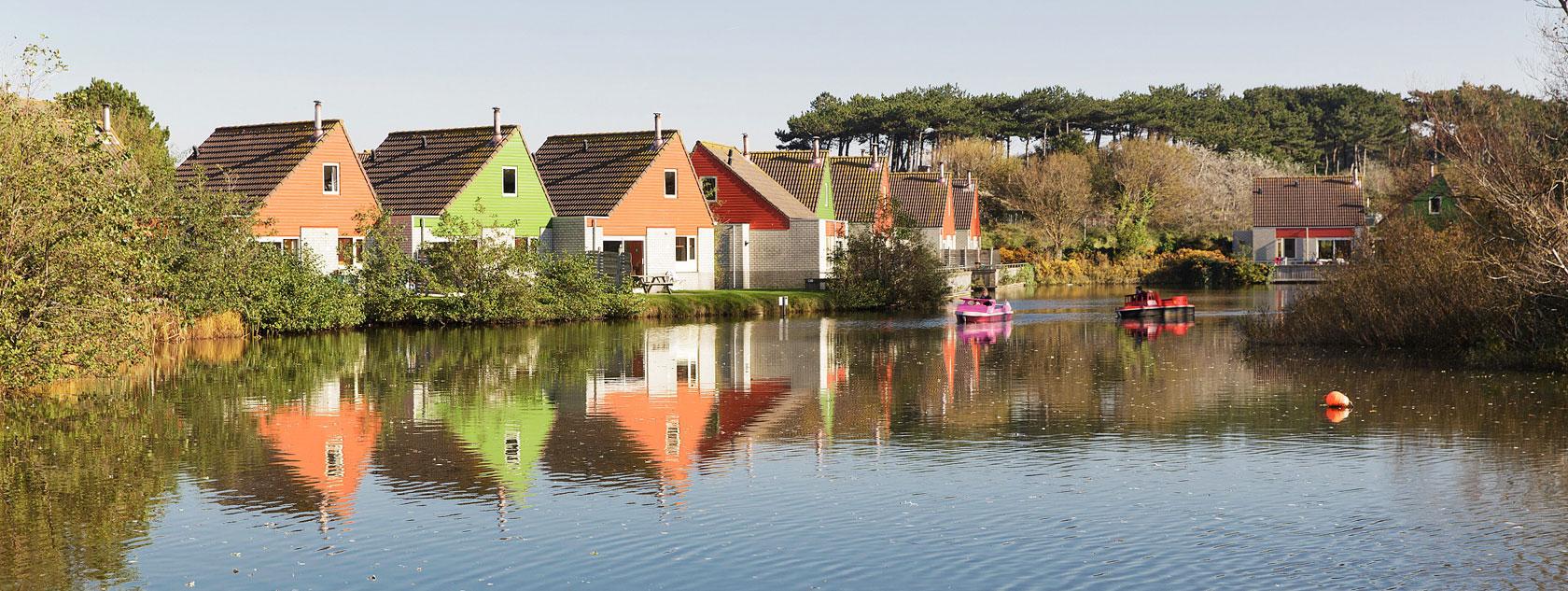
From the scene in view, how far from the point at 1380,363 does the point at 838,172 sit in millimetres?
49687

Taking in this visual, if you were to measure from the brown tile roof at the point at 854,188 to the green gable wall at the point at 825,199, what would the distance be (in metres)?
1.34

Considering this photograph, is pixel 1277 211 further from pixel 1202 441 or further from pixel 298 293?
pixel 1202 441

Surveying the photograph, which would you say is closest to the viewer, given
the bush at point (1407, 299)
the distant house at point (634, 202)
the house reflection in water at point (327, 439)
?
the house reflection in water at point (327, 439)

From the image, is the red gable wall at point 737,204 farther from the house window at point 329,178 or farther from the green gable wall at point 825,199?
the house window at point 329,178

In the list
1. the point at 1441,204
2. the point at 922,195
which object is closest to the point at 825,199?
the point at 922,195

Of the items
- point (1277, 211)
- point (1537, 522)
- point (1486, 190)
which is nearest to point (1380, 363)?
point (1486, 190)

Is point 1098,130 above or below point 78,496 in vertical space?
above

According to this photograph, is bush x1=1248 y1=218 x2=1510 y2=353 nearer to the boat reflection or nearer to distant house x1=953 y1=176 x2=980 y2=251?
the boat reflection

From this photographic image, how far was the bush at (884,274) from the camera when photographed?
194 feet

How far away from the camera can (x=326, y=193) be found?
2125 inches

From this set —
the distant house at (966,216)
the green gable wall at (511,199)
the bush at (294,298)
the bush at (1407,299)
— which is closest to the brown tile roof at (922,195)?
the distant house at (966,216)

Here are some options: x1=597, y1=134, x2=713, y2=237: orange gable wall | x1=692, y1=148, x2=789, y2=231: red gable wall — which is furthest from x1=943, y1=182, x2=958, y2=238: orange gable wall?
x1=597, y1=134, x2=713, y2=237: orange gable wall

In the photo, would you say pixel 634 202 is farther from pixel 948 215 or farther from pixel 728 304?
pixel 948 215

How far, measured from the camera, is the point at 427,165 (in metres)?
59.7
